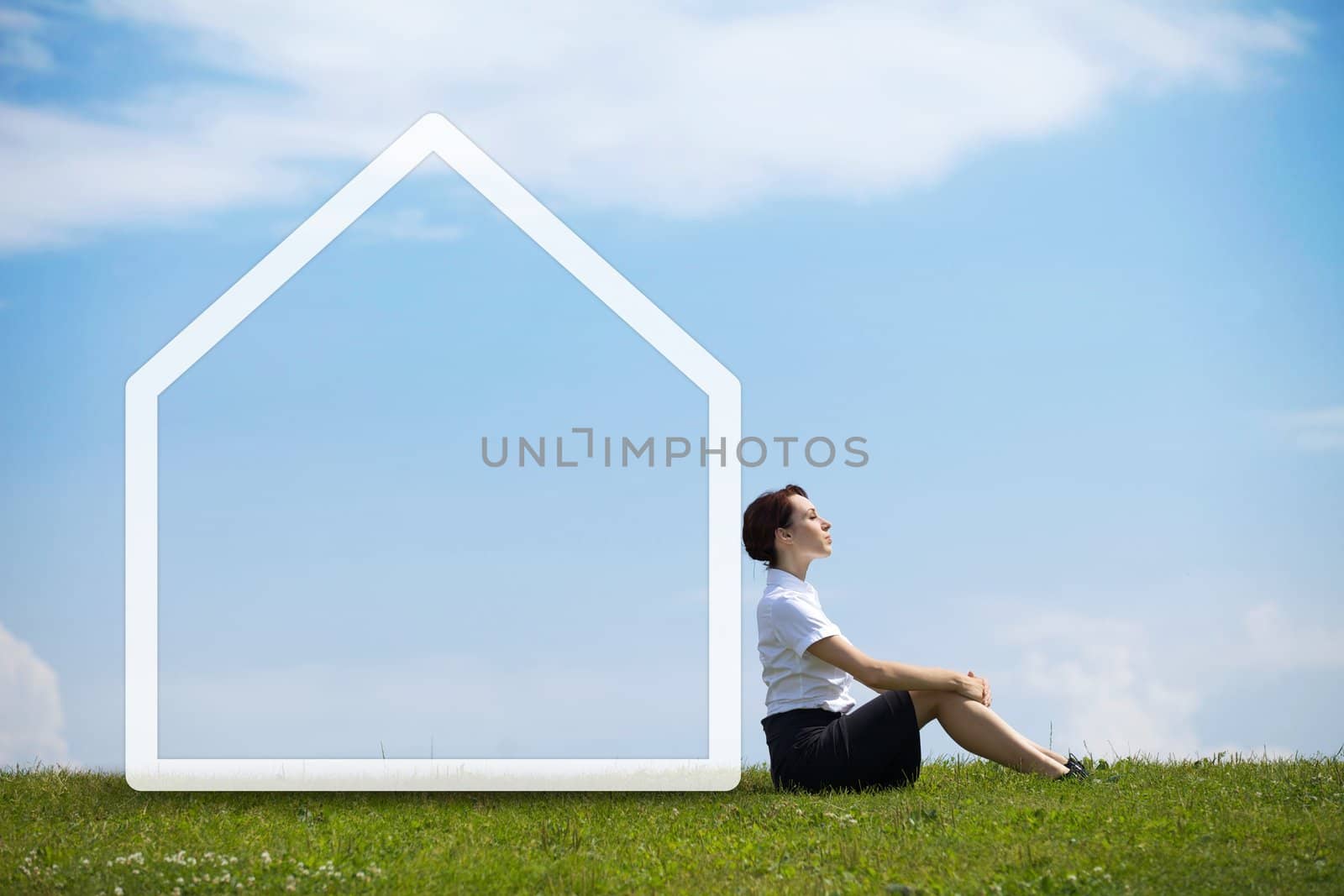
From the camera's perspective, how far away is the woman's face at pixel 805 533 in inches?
346

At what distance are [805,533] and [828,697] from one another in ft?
3.81

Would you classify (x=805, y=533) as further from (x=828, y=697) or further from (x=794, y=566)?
(x=828, y=697)

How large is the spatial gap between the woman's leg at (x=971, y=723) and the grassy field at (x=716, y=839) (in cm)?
27

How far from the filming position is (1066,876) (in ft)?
19.7

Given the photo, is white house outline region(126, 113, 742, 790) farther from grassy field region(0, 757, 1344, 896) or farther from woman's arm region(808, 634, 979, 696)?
woman's arm region(808, 634, 979, 696)

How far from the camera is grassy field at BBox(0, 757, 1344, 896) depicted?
20.5 feet

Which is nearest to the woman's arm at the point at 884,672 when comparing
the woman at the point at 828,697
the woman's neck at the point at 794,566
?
the woman at the point at 828,697

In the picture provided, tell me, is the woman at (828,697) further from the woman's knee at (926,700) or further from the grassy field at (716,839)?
the grassy field at (716,839)

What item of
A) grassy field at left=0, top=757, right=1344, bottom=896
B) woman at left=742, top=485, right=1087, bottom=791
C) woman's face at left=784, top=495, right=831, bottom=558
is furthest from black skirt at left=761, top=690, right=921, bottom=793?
woman's face at left=784, top=495, right=831, bottom=558

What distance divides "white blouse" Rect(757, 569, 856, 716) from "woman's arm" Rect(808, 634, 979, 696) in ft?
0.35

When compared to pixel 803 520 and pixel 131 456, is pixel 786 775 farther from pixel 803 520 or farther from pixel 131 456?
pixel 131 456

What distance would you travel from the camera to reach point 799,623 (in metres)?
8.39

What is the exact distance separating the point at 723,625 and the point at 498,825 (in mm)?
2019

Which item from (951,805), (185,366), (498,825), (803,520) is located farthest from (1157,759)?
(185,366)
